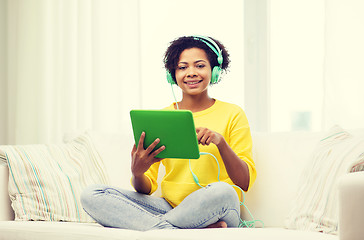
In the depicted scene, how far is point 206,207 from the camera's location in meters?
Result: 1.58

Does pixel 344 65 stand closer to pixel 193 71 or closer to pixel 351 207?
pixel 193 71

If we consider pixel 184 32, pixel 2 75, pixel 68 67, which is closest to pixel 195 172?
pixel 184 32

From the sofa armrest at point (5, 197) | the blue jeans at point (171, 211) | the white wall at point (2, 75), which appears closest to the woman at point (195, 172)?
the blue jeans at point (171, 211)

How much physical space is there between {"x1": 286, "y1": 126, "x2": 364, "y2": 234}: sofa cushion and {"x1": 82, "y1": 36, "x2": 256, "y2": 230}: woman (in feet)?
0.64

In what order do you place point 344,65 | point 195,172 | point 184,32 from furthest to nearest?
point 184,32 → point 344,65 → point 195,172

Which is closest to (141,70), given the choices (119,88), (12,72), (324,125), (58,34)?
(119,88)

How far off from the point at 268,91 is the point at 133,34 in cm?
90

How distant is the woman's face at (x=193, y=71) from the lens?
6.23ft

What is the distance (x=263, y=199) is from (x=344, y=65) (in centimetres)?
99

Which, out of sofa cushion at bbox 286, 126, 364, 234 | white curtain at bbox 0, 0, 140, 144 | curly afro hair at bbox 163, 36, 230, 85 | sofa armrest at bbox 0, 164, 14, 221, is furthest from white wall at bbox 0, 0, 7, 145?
sofa cushion at bbox 286, 126, 364, 234

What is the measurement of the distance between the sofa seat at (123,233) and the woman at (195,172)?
0.11 m

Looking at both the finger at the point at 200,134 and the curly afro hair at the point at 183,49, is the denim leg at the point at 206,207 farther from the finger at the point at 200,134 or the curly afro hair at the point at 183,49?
the curly afro hair at the point at 183,49

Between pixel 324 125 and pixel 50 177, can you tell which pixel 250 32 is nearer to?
pixel 324 125

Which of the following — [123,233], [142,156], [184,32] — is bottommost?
[123,233]
